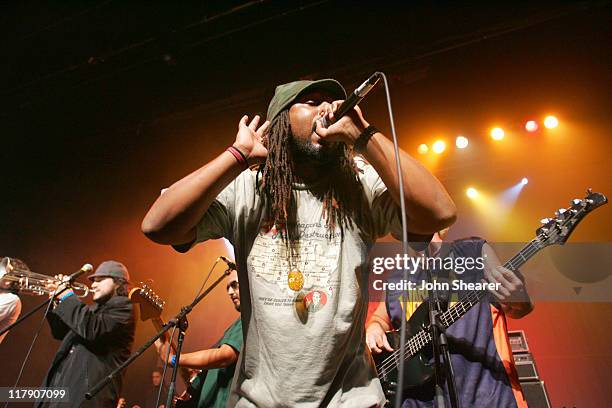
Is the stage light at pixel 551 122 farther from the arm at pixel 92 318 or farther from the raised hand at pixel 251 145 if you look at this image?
the arm at pixel 92 318

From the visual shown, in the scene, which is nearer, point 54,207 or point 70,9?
point 70,9

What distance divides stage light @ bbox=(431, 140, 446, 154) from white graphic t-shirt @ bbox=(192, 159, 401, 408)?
149 inches

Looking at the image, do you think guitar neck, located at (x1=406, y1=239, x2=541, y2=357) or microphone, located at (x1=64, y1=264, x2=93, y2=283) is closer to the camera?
guitar neck, located at (x1=406, y1=239, x2=541, y2=357)

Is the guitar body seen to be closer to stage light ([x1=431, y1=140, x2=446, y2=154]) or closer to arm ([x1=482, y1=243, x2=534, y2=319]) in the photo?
arm ([x1=482, y1=243, x2=534, y2=319])

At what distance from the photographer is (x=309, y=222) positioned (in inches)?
48.9

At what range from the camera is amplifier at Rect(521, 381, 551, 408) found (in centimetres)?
251

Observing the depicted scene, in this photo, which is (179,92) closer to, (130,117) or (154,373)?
(130,117)

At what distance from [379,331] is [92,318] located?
2.36 m

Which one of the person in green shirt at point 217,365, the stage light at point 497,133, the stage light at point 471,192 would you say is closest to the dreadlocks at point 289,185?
the person in green shirt at point 217,365

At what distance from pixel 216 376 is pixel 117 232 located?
125 inches

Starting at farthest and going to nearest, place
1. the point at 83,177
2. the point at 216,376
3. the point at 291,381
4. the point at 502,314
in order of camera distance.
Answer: the point at 83,177, the point at 216,376, the point at 502,314, the point at 291,381

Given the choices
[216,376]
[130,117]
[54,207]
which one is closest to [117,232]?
[54,207]

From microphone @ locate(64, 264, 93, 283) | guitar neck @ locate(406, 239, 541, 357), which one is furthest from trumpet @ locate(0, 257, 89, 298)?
guitar neck @ locate(406, 239, 541, 357)

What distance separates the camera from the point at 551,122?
14.4ft
